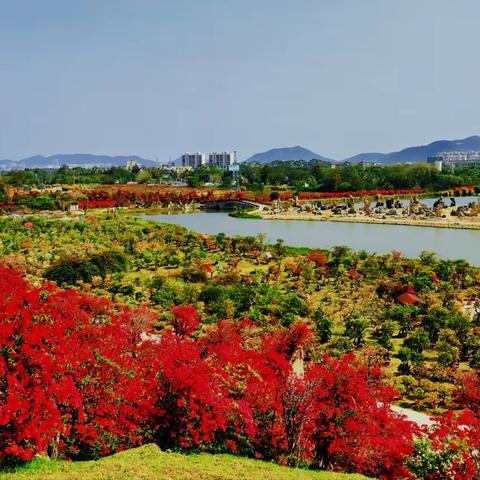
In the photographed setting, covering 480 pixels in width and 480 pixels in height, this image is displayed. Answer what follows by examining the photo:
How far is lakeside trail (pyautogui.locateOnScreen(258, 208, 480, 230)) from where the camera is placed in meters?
44.2

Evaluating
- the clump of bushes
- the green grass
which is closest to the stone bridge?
the clump of bushes

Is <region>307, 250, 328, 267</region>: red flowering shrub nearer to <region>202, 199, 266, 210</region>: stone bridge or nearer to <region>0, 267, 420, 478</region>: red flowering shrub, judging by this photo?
<region>0, 267, 420, 478</region>: red flowering shrub

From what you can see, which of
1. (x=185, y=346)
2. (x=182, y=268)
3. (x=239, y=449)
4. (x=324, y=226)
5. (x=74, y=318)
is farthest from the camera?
(x=324, y=226)

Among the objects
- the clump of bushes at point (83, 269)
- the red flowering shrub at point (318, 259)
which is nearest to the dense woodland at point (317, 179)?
the red flowering shrub at point (318, 259)

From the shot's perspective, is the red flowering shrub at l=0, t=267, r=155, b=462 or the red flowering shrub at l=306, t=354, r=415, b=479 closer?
the red flowering shrub at l=0, t=267, r=155, b=462

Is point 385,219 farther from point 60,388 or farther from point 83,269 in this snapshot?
point 60,388

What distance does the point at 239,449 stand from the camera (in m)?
8.53

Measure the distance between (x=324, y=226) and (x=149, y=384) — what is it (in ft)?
131

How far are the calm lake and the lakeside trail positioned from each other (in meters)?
1.01

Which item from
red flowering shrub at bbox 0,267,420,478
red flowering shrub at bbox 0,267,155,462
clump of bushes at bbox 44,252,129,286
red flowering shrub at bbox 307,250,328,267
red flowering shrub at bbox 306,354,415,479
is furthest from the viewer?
red flowering shrub at bbox 307,250,328,267

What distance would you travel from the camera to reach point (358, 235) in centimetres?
4153

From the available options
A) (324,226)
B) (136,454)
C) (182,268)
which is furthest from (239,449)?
(324,226)

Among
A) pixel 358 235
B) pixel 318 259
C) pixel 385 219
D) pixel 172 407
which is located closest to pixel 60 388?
pixel 172 407

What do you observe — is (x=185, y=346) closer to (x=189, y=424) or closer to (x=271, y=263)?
(x=189, y=424)
